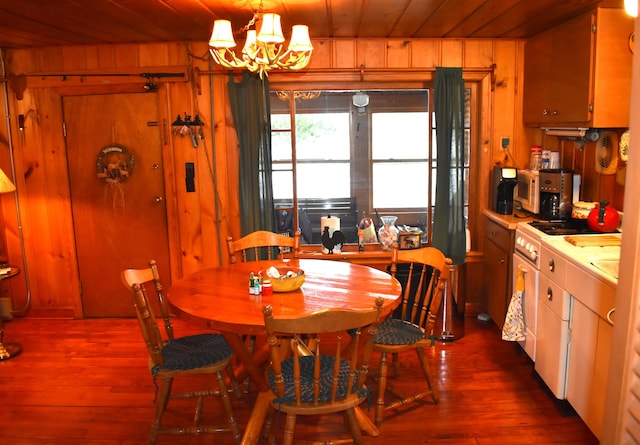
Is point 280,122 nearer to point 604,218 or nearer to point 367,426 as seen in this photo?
point 604,218

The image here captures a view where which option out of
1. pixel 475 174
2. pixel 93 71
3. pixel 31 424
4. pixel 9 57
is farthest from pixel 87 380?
pixel 475 174

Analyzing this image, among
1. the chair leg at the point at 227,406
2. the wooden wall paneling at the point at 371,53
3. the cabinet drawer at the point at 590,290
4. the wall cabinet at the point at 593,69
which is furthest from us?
the wooden wall paneling at the point at 371,53

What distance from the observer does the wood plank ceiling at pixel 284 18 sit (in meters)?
3.16

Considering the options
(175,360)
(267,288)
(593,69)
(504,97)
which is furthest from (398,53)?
(175,360)

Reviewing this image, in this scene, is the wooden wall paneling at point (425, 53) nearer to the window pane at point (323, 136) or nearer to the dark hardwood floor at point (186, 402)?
the window pane at point (323, 136)

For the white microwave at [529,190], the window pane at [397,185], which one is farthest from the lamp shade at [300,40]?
the window pane at [397,185]

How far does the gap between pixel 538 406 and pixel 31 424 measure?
280cm

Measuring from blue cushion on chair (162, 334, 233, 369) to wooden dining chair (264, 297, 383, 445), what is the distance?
0.37 metres

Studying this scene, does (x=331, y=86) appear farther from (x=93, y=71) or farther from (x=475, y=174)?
(x=93, y=71)

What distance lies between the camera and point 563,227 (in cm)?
360

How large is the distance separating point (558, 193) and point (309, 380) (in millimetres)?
2250

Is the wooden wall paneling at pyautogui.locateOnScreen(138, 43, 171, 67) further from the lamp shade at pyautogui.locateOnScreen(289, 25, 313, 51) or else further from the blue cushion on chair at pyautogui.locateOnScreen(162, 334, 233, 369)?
the blue cushion on chair at pyautogui.locateOnScreen(162, 334, 233, 369)

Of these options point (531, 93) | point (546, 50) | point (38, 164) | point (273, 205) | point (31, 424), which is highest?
point (546, 50)

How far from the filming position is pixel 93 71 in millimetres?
4477
